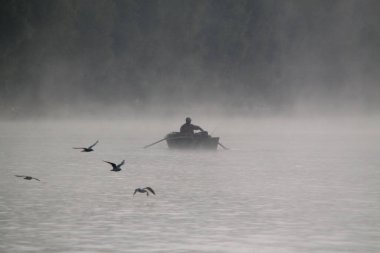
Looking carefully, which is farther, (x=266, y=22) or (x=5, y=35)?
(x=266, y=22)

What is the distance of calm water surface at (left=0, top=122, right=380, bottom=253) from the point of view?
2541 centimetres

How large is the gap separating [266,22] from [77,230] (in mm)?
124574

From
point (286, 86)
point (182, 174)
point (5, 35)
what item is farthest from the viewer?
point (286, 86)

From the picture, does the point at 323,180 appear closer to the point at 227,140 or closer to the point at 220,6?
the point at 227,140

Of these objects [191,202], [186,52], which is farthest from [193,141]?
[186,52]

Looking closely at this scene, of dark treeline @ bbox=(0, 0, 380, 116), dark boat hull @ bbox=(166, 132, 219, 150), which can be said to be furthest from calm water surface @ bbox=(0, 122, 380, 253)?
dark treeline @ bbox=(0, 0, 380, 116)

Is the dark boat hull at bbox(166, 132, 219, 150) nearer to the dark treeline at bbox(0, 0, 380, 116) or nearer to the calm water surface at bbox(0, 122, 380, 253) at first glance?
the calm water surface at bbox(0, 122, 380, 253)

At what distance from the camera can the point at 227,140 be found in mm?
77375

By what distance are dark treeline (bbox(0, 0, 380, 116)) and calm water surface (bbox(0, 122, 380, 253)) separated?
63504 mm

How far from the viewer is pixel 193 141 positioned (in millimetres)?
59812

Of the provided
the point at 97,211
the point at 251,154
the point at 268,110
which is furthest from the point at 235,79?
the point at 97,211

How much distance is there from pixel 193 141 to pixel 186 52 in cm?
8325

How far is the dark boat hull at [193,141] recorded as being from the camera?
5959 centimetres

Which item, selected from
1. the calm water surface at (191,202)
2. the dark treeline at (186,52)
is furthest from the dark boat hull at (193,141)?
the dark treeline at (186,52)
